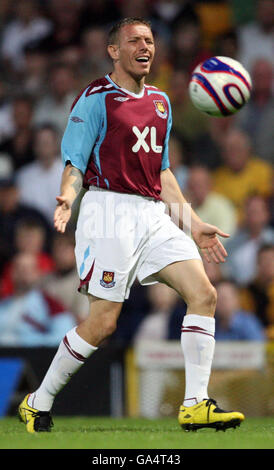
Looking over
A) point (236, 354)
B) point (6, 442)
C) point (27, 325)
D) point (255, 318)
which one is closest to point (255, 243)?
point (255, 318)

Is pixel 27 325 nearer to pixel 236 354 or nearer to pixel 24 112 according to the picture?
pixel 236 354

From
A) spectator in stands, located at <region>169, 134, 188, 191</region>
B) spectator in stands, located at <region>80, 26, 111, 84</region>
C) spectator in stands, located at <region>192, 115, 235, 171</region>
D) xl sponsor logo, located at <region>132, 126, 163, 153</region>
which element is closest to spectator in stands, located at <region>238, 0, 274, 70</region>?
spectator in stands, located at <region>192, 115, 235, 171</region>

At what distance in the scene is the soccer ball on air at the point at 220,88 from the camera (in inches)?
251

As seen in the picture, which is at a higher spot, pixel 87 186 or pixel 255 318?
pixel 87 186

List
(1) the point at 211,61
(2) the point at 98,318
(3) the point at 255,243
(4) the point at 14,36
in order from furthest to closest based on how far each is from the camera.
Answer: (4) the point at 14,36
(3) the point at 255,243
(1) the point at 211,61
(2) the point at 98,318

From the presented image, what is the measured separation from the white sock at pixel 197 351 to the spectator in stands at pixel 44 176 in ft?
19.1

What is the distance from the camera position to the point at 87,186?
5.81 m

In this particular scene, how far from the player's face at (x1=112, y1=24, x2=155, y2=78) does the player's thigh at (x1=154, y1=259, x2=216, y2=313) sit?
1224mm

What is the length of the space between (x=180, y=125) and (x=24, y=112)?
2.06 metres

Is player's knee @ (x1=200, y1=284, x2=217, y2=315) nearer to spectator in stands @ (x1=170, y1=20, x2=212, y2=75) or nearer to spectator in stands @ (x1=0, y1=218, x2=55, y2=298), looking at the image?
spectator in stands @ (x1=0, y1=218, x2=55, y2=298)

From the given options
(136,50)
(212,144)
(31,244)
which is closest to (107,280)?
(136,50)

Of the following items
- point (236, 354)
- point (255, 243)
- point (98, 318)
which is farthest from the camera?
point (255, 243)

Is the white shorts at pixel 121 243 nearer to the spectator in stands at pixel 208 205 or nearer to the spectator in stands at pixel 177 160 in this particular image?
the spectator in stands at pixel 208 205

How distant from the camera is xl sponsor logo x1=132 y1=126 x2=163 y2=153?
567cm
